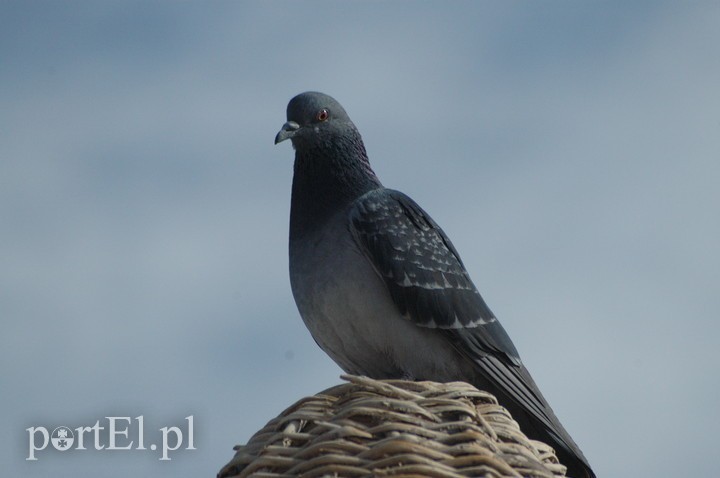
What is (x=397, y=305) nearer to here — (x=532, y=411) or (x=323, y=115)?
(x=532, y=411)

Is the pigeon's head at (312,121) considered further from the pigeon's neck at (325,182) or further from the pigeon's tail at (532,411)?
the pigeon's tail at (532,411)

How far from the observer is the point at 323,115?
7363mm

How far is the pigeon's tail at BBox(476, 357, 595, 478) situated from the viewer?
6.08 m

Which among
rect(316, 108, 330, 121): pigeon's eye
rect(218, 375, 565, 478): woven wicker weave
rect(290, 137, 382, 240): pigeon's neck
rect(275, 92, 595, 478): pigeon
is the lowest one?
rect(218, 375, 565, 478): woven wicker weave

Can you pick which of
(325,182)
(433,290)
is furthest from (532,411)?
(325,182)

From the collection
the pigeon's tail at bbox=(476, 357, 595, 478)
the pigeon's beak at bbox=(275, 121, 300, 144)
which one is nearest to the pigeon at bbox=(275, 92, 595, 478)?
the pigeon's tail at bbox=(476, 357, 595, 478)

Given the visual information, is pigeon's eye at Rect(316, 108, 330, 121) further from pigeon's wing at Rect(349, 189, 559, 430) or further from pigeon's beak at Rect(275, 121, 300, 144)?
pigeon's wing at Rect(349, 189, 559, 430)

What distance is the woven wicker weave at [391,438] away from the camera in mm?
3629

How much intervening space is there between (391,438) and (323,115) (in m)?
4.10

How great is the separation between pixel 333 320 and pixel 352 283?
0.90ft

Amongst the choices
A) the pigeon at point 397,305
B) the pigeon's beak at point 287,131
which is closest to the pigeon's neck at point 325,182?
the pigeon at point 397,305

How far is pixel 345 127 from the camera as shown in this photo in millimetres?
7473

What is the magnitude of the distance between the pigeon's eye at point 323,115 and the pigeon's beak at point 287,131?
0.59ft

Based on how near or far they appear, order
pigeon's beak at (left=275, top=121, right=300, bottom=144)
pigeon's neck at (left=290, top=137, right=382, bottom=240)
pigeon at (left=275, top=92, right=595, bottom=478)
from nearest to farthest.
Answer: pigeon at (left=275, top=92, right=595, bottom=478) < pigeon's neck at (left=290, top=137, right=382, bottom=240) < pigeon's beak at (left=275, top=121, right=300, bottom=144)
